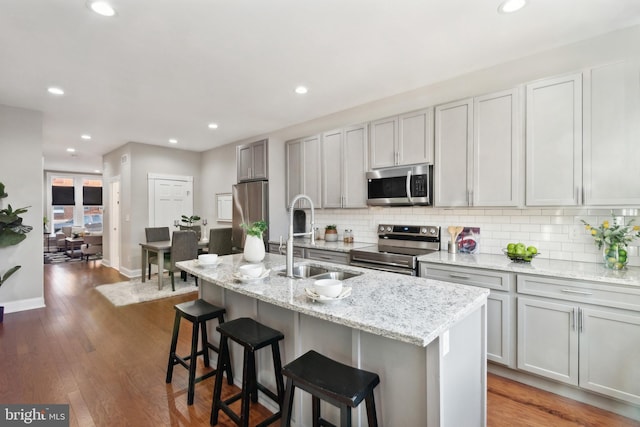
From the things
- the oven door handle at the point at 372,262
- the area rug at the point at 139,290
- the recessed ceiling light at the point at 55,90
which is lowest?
the area rug at the point at 139,290

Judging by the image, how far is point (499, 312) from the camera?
241 centimetres

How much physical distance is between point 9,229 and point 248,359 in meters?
4.03

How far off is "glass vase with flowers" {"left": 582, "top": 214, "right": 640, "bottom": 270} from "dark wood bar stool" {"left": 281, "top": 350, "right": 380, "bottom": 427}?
2127mm

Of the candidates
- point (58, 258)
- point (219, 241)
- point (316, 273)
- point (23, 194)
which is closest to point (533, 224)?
point (316, 273)

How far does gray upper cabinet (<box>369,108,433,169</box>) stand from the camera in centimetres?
319

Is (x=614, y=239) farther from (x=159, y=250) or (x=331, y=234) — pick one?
(x=159, y=250)

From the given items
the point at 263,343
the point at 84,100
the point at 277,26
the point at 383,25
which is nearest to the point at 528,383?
the point at 263,343

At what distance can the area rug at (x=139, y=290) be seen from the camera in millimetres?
4496

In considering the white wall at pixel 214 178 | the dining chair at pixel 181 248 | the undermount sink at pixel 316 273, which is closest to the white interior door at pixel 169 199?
the white wall at pixel 214 178

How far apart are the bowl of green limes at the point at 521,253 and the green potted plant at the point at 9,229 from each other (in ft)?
18.0

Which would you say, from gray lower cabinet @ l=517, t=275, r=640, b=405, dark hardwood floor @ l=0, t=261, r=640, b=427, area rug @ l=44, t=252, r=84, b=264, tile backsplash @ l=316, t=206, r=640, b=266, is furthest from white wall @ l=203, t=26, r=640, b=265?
area rug @ l=44, t=252, r=84, b=264

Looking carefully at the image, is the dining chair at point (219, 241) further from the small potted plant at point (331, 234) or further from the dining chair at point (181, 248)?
the small potted plant at point (331, 234)

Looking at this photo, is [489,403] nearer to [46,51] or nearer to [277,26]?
[277,26]

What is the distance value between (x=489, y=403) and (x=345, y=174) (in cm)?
275
